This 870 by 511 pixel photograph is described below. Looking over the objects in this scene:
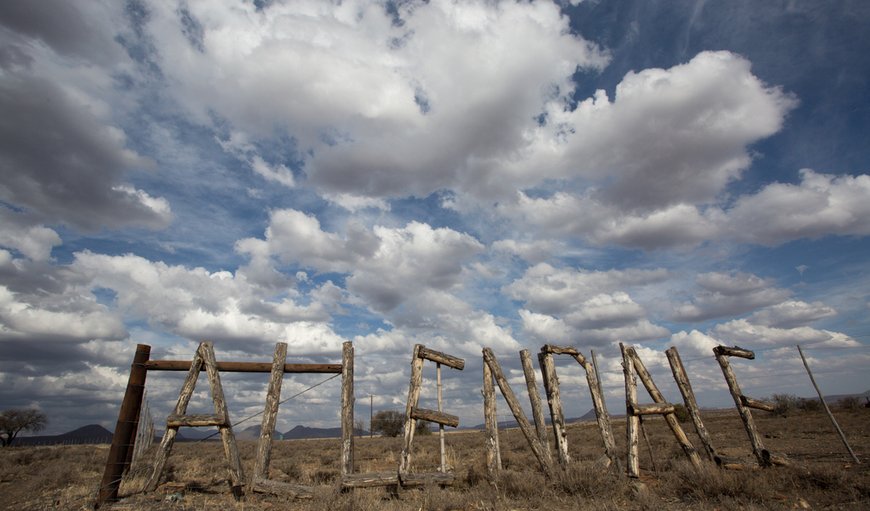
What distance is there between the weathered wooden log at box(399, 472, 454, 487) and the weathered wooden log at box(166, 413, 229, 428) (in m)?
4.71

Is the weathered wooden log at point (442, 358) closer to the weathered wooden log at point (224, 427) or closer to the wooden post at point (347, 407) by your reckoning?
the wooden post at point (347, 407)

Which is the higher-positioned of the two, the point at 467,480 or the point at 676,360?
the point at 676,360

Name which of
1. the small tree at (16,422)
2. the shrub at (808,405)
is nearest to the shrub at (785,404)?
the shrub at (808,405)

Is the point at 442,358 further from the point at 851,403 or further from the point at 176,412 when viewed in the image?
the point at 851,403

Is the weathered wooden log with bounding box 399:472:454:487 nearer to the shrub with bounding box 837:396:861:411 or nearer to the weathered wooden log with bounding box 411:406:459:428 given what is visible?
the weathered wooden log with bounding box 411:406:459:428

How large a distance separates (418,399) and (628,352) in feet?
19.6

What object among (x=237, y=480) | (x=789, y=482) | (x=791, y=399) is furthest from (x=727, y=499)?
(x=791, y=399)

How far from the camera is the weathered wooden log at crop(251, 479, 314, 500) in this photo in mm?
9609

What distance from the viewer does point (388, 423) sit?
2137 inches

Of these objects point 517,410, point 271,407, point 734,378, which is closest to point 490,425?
point 517,410

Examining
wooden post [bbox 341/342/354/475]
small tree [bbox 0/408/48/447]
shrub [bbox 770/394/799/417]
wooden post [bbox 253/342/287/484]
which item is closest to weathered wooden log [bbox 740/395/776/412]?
wooden post [bbox 341/342/354/475]

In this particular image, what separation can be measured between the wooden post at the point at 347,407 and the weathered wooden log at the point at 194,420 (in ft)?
9.57

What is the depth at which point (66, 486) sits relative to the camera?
1366 centimetres

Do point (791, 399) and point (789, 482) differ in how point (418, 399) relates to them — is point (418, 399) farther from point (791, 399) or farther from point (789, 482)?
point (791, 399)
